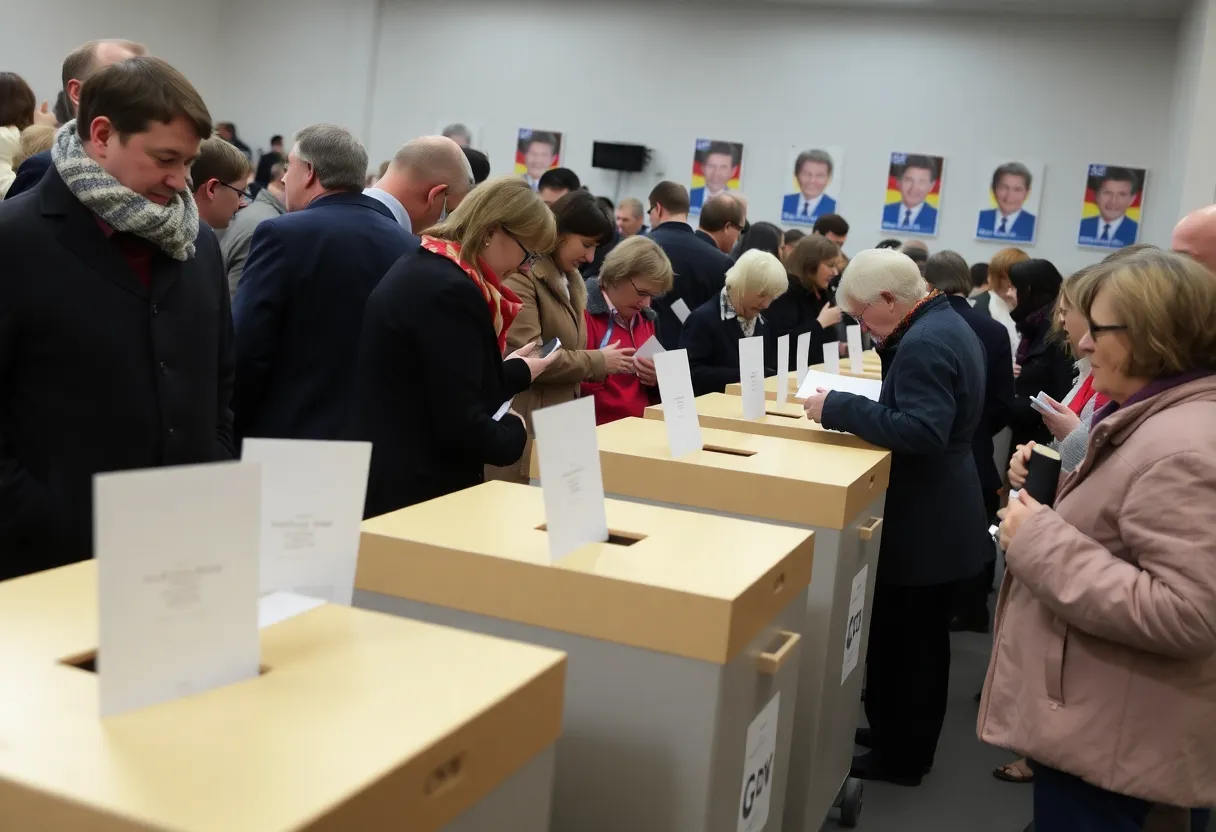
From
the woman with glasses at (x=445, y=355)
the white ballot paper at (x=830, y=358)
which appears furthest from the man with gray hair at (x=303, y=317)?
the white ballot paper at (x=830, y=358)

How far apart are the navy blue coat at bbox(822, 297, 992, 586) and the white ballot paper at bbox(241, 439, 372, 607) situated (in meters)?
1.71

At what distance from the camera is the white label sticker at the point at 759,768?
1.55 m

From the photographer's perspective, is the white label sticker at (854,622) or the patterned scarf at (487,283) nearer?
the patterned scarf at (487,283)

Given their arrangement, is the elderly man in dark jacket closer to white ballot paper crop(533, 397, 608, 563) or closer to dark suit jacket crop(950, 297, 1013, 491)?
white ballot paper crop(533, 397, 608, 563)

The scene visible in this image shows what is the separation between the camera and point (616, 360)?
3.31 meters

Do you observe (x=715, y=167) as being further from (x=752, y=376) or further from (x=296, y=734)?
(x=296, y=734)

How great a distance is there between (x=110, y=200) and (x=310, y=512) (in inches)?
30.6

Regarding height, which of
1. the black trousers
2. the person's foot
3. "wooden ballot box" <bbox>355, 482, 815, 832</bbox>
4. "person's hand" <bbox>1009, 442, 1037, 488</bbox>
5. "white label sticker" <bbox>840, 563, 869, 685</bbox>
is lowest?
the person's foot

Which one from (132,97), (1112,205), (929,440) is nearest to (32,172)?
(132,97)

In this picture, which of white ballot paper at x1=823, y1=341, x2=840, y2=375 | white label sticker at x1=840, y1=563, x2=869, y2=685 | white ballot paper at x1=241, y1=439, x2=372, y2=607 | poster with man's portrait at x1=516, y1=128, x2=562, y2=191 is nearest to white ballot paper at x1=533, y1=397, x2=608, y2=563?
white ballot paper at x1=241, y1=439, x2=372, y2=607

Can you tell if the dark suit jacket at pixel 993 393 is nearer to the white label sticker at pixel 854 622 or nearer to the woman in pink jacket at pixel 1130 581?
the white label sticker at pixel 854 622

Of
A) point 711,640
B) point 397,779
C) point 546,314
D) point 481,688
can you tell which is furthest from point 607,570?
point 546,314

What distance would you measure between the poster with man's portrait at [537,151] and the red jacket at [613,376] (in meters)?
7.55

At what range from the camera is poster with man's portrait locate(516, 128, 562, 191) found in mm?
11086
